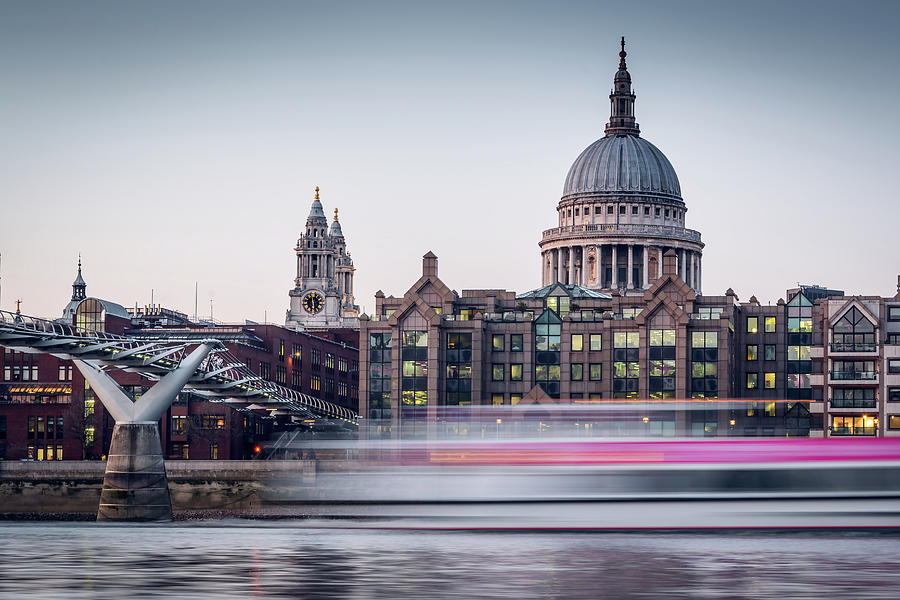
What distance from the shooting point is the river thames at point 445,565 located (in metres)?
29.1

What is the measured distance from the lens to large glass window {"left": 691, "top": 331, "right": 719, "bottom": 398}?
439 ft

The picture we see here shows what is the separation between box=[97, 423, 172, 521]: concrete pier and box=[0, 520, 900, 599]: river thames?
4556 cm

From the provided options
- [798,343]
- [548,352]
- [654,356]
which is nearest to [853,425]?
[798,343]

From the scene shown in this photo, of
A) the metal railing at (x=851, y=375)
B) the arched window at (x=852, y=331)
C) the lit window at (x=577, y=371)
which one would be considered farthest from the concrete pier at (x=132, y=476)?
the arched window at (x=852, y=331)

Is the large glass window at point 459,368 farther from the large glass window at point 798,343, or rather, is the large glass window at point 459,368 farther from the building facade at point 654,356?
the large glass window at point 798,343

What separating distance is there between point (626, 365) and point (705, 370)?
6.84 metres

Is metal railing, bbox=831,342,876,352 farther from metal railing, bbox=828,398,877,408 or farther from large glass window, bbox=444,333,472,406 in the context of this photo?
large glass window, bbox=444,333,472,406

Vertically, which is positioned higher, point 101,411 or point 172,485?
point 101,411

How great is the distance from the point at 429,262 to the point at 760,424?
33.7 m

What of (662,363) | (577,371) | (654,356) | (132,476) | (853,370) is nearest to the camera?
(132,476)

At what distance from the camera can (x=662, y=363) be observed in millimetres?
134750

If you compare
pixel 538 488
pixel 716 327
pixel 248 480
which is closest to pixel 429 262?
pixel 716 327

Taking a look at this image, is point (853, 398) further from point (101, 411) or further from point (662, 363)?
point (101, 411)

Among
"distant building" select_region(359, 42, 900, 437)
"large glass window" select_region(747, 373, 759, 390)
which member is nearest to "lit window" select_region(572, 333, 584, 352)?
"distant building" select_region(359, 42, 900, 437)
